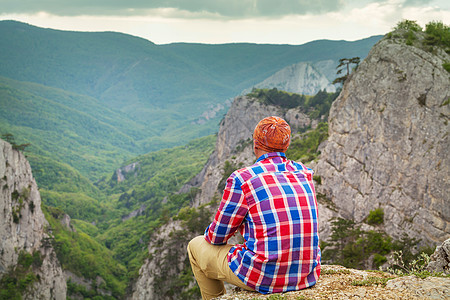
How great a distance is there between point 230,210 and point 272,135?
144 centimetres

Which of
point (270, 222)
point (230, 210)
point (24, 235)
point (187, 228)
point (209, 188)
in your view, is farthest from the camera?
point (209, 188)

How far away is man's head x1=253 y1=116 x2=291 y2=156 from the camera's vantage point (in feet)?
19.6

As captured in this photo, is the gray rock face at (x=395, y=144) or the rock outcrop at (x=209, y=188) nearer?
the gray rock face at (x=395, y=144)

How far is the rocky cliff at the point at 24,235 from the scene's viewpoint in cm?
6506

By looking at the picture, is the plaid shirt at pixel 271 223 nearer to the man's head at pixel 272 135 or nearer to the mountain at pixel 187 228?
the man's head at pixel 272 135

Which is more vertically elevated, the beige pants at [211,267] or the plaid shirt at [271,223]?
the plaid shirt at [271,223]

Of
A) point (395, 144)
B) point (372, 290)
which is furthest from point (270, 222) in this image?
point (395, 144)

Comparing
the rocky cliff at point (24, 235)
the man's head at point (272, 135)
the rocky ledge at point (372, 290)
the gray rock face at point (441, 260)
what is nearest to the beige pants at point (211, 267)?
the rocky ledge at point (372, 290)

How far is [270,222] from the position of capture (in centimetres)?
560

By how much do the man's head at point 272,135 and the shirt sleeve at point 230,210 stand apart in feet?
2.65

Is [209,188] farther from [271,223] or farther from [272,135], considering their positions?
[271,223]

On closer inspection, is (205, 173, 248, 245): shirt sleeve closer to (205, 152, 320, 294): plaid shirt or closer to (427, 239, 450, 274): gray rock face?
(205, 152, 320, 294): plaid shirt

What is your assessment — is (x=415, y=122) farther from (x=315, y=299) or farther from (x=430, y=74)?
(x=315, y=299)

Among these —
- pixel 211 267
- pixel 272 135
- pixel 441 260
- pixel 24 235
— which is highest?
pixel 272 135
